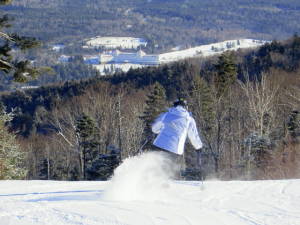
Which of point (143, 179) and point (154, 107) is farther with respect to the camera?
point (154, 107)

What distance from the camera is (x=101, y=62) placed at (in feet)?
585

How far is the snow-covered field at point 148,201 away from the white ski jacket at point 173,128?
0.34m

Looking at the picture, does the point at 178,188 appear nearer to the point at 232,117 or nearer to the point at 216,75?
the point at 232,117

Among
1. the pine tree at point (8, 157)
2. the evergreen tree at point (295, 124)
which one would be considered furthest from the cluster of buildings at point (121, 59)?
the pine tree at point (8, 157)

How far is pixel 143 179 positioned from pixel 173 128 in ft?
3.55

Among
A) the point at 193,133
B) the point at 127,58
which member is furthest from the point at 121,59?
the point at 193,133

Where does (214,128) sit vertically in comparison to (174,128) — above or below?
below

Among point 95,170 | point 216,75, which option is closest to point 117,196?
point 95,170

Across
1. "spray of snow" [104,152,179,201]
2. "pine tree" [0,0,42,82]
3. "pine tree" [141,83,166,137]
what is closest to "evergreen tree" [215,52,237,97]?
"pine tree" [141,83,166,137]

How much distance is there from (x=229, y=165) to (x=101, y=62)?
149 metres

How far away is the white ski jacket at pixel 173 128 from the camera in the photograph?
347 inches

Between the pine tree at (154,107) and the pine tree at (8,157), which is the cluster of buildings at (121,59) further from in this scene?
the pine tree at (8,157)

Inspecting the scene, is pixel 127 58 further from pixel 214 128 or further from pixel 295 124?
pixel 295 124

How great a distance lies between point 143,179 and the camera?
29.1 ft
